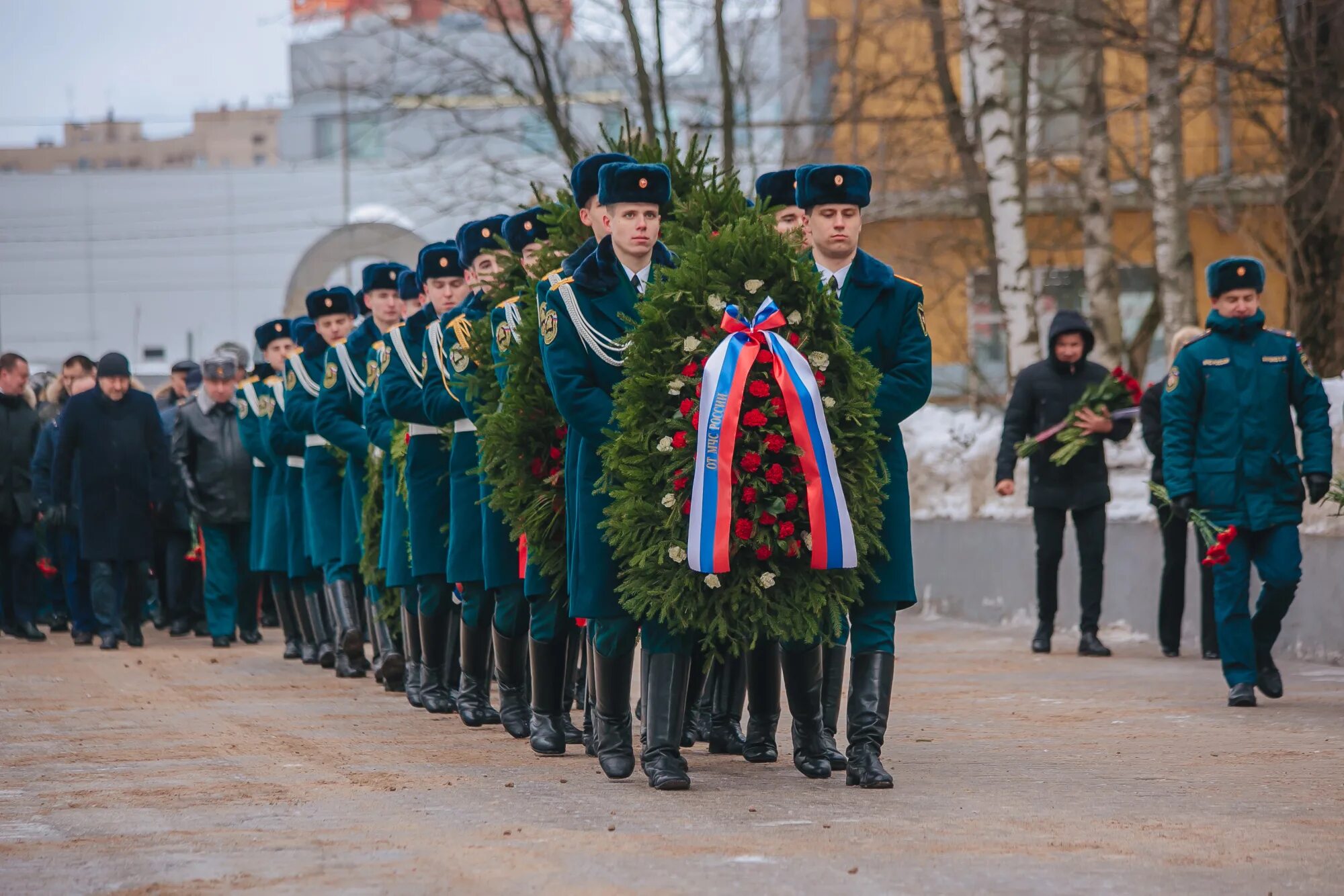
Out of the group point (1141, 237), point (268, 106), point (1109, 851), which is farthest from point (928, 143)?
point (268, 106)

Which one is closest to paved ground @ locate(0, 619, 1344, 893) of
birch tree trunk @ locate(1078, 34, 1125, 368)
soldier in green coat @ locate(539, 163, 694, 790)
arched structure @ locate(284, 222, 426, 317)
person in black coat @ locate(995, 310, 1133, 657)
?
soldier in green coat @ locate(539, 163, 694, 790)

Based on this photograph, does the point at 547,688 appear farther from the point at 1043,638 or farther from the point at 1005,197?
the point at 1005,197

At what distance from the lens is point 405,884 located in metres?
5.83

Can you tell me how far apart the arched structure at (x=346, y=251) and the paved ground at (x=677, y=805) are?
12.0 meters

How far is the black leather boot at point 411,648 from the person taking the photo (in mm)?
11352

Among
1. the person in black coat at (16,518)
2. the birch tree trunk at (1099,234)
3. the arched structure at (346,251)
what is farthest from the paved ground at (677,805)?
the arched structure at (346,251)

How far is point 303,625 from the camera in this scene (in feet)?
47.3

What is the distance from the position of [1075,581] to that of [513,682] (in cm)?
672

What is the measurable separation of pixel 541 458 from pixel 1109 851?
3.34 m

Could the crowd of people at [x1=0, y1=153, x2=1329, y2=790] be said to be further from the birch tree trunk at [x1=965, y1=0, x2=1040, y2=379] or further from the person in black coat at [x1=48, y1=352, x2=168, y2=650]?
the birch tree trunk at [x1=965, y1=0, x2=1040, y2=379]

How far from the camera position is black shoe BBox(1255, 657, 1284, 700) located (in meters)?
10.6

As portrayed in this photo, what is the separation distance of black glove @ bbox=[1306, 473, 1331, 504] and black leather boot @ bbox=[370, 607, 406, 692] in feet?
15.9

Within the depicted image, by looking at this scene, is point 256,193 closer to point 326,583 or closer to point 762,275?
point 326,583

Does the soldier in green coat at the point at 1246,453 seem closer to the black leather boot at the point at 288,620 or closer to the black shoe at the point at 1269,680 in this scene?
the black shoe at the point at 1269,680
